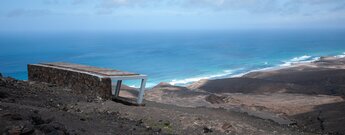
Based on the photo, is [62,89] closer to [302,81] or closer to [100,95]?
[100,95]

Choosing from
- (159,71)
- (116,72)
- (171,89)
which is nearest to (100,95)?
(116,72)

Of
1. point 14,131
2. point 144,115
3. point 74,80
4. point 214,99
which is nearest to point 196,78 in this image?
point 214,99

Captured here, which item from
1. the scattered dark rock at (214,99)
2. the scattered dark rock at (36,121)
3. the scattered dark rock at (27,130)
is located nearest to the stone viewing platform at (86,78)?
the scattered dark rock at (36,121)

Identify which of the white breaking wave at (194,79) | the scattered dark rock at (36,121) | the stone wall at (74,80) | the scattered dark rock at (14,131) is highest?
the white breaking wave at (194,79)

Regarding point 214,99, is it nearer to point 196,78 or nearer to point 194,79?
point 194,79

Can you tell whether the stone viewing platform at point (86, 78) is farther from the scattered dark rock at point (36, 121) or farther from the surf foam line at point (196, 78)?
the surf foam line at point (196, 78)

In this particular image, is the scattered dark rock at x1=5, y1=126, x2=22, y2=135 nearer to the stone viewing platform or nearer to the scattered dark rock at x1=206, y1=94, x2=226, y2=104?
the stone viewing platform

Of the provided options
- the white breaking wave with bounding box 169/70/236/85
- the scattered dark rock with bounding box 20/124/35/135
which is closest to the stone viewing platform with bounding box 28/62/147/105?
the scattered dark rock with bounding box 20/124/35/135
